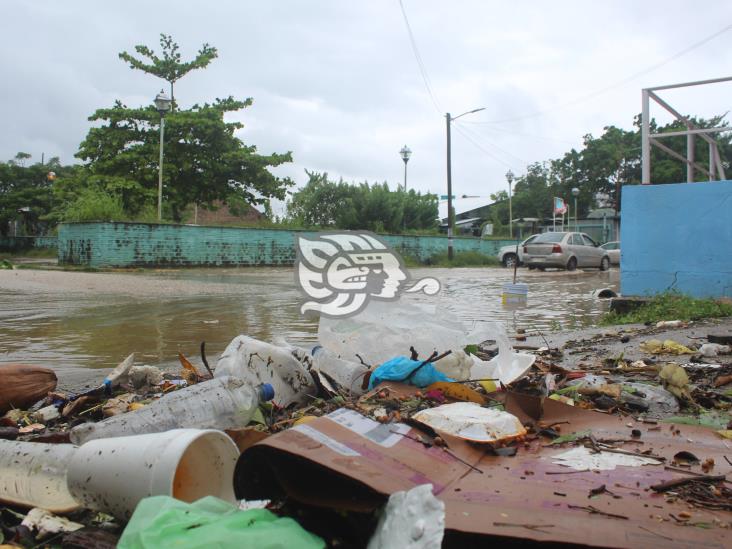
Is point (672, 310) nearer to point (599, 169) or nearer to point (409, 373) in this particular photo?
point (409, 373)

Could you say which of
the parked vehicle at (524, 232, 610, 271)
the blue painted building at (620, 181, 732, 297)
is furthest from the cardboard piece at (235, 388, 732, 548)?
the parked vehicle at (524, 232, 610, 271)

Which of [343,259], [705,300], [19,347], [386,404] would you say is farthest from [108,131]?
[386,404]

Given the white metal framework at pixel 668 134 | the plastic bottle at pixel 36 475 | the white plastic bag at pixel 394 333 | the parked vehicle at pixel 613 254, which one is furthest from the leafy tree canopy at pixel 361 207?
the plastic bottle at pixel 36 475

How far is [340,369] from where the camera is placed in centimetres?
337

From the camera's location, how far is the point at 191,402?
2693mm

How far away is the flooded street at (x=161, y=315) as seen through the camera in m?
5.24

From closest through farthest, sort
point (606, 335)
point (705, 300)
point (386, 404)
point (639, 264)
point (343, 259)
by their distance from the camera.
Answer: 1. point (386, 404)
2. point (606, 335)
3. point (705, 300)
4. point (639, 264)
5. point (343, 259)

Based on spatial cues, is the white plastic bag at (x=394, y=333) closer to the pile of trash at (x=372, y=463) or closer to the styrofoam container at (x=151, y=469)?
the pile of trash at (x=372, y=463)

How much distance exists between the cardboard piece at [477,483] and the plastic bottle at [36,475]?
66 cm

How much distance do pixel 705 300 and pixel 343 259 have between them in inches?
179

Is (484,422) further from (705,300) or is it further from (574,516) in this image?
(705,300)

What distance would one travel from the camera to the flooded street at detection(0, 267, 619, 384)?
5.24 meters

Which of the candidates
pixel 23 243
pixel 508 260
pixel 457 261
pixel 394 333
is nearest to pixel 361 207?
pixel 457 261

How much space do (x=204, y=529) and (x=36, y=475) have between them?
954 millimetres
